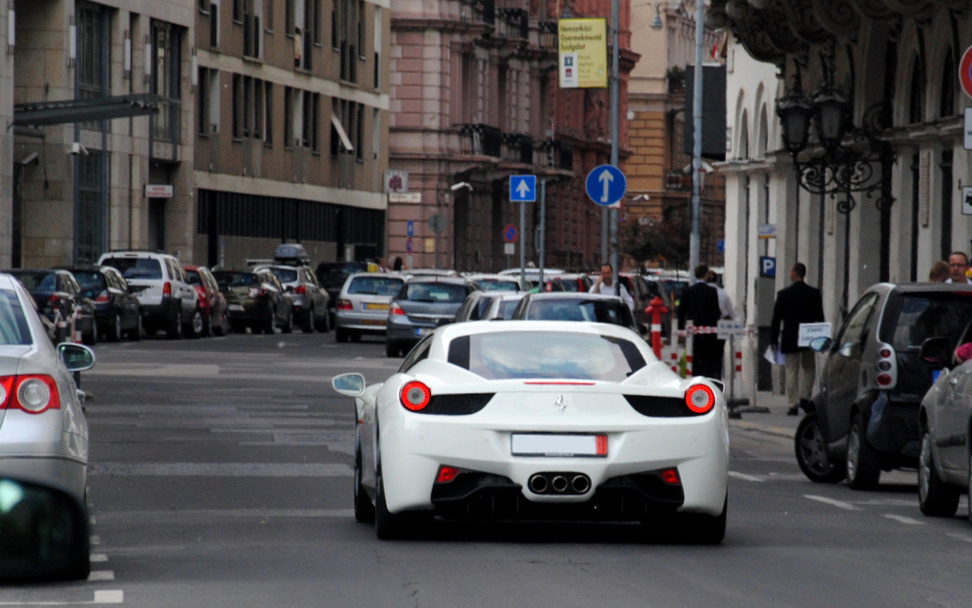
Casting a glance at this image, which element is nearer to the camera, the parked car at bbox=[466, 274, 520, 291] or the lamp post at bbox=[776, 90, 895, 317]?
the lamp post at bbox=[776, 90, 895, 317]

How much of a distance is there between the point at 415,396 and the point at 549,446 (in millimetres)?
748

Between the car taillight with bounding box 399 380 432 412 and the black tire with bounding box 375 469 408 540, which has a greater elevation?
the car taillight with bounding box 399 380 432 412

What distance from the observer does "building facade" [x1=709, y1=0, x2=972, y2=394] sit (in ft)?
93.6

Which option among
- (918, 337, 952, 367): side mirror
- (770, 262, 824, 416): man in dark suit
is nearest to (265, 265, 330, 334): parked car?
(770, 262, 824, 416): man in dark suit

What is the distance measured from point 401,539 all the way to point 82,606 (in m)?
3.10

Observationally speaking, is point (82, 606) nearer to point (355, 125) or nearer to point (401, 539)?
point (401, 539)

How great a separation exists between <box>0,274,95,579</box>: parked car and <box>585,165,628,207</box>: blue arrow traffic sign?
26.3 meters

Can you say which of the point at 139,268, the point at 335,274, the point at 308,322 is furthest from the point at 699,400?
the point at 335,274

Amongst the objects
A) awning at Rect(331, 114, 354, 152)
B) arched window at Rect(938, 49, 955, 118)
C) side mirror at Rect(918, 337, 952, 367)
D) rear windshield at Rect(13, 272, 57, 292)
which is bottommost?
rear windshield at Rect(13, 272, 57, 292)

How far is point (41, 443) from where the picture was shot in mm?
9836

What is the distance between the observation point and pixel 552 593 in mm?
10039

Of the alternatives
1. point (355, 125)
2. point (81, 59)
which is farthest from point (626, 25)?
point (81, 59)

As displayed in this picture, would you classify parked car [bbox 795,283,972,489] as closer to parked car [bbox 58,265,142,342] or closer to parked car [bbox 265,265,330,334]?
parked car [bbox 58,265,142,342]

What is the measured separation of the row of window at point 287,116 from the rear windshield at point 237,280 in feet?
48.2
